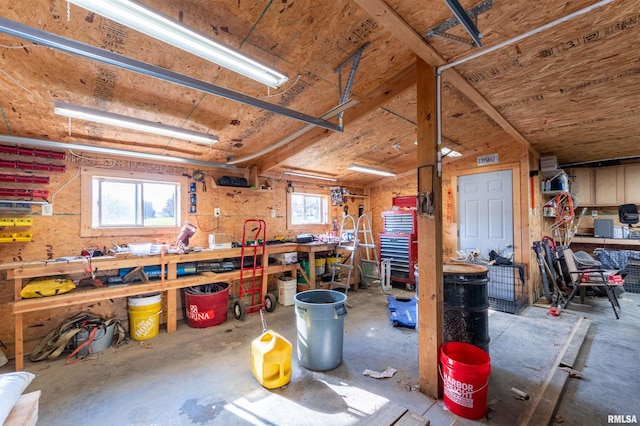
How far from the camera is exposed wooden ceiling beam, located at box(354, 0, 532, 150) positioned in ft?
5.68

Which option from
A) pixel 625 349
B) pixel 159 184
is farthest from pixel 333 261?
pixel 625 349

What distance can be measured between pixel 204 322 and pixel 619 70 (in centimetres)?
522

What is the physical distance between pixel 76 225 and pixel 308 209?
375cm

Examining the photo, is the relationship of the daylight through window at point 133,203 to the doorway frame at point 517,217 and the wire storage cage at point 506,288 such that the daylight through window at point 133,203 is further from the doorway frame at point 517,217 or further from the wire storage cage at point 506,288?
the doorway frame at point 517,217

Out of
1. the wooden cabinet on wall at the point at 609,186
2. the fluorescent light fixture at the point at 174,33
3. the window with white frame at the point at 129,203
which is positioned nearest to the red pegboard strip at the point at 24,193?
the window with white frame at the point at 129,203

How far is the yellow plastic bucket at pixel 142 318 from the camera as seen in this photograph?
328 cm

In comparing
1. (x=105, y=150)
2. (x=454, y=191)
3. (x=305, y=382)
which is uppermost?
(x=105, y=150)

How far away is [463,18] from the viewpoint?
166 centimetres

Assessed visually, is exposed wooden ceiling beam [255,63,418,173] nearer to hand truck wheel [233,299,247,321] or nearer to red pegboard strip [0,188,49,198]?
hand truck wheel [233,299,247,321]

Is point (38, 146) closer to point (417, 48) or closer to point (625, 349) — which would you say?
point (417, 48)

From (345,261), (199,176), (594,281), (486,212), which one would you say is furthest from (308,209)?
(594,281)

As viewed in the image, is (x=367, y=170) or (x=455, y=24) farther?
(x=367, y=170)

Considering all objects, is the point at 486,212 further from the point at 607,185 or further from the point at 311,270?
the point at 311,270

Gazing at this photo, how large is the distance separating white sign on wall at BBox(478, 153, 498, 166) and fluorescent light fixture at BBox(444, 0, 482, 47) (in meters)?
3.30
